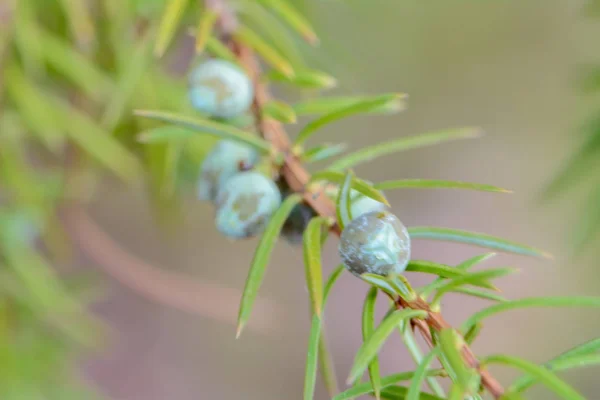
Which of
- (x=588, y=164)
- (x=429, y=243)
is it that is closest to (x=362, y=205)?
(x=588, y=164)

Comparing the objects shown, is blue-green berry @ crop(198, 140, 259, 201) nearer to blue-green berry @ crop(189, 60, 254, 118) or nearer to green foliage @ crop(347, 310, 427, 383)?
blue-green berry @ crop(189, 60, 254, 118)

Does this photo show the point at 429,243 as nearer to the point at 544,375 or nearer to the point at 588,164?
the point at 588,164

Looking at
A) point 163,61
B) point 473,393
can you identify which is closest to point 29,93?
point 163,61

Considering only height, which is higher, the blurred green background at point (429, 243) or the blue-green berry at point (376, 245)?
the blurred green background at point (429, 243)

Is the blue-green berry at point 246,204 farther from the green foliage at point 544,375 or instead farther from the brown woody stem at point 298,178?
the green foliage at point 544,375

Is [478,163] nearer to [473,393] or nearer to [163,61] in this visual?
[163,61]

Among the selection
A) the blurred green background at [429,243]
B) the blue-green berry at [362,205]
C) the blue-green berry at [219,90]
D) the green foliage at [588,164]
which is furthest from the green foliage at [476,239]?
the blurred green background at [429,243]
